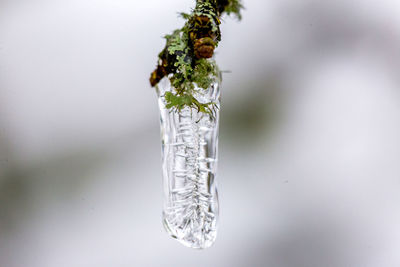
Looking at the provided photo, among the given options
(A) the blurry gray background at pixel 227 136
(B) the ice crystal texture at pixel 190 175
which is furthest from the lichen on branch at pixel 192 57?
(A) the blurry gray background at pixel 227 136

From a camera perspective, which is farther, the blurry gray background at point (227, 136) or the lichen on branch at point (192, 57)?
the blurry gray background at point (227, 136)

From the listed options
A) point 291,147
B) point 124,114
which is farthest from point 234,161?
point 124,114

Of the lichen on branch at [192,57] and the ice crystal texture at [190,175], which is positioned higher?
the lichen on branch at [192,57]

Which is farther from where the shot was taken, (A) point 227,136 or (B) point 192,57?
(A) point 227,136

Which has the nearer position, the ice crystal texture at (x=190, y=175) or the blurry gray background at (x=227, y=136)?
the ice crystal texture at (x=190, y=175)

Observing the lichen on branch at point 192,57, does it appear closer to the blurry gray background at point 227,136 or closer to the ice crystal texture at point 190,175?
the ice crystal texture at point 190,175
